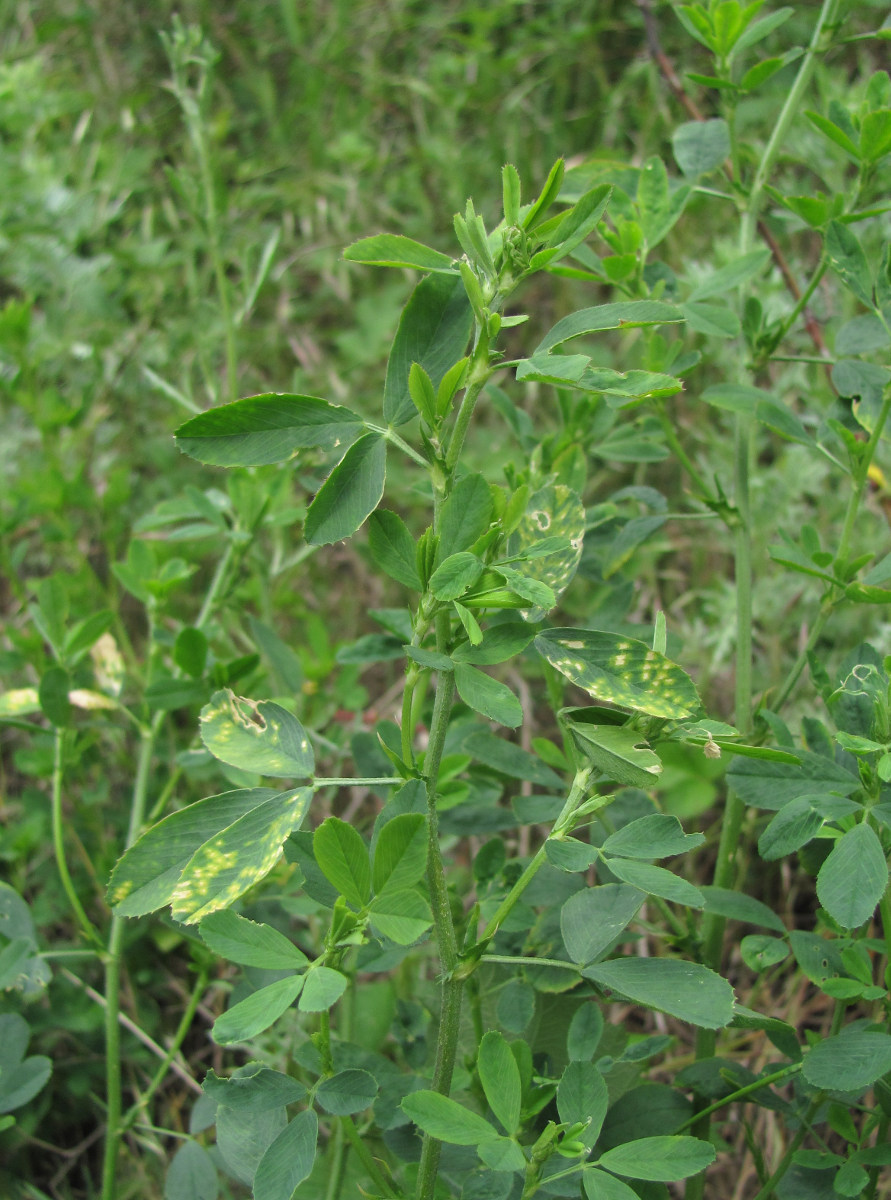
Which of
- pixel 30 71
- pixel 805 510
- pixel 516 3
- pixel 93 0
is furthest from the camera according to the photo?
pixel 93 0

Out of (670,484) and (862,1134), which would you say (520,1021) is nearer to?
(862,1134)

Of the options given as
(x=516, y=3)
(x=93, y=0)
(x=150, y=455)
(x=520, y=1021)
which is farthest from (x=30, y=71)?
(x=520, y=1021)

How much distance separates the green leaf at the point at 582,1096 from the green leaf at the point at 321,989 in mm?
257

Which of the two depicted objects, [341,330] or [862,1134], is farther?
[341,330]

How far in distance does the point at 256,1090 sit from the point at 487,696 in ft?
1.43

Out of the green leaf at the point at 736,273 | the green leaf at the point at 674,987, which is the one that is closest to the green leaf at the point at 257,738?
the green leaf at the point at 674,987

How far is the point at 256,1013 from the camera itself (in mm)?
817

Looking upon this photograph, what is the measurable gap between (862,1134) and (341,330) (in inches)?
104

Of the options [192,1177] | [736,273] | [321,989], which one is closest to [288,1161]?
[321,989]

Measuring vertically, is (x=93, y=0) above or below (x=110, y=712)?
above

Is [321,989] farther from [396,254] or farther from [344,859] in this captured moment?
[396,254]

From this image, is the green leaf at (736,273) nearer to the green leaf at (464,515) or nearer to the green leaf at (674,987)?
the green leaf at (464,515)

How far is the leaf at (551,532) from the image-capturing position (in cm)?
96

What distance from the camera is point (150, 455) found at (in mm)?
2541
